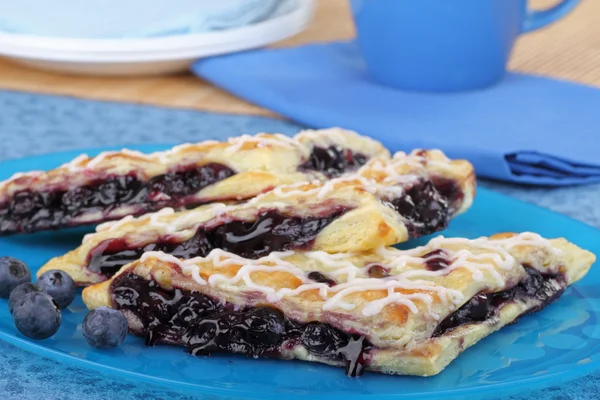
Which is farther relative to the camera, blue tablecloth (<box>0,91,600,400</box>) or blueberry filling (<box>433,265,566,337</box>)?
blue tablecloth (<box>0,91,600,400</box>)

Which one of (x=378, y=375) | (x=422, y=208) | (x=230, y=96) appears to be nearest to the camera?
(x=378, y=375)

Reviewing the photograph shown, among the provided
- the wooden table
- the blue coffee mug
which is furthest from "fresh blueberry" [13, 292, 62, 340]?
the blue coffee mug

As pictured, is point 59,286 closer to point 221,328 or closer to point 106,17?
point 221,328

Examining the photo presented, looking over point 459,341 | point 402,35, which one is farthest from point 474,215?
point 402,35

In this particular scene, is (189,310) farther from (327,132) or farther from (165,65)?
(165,65)

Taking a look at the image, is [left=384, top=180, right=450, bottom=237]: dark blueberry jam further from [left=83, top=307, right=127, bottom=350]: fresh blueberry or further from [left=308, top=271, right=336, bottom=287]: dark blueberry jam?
→ [left=83, top=307, right=127, bottom=350]: fresh blueberry

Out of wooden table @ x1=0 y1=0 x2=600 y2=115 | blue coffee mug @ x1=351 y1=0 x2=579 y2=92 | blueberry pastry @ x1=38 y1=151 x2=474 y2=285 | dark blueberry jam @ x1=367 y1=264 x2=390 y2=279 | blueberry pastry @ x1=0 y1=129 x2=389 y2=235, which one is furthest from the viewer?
wooden table @ x1=0 y1=0 x2=600 y2=115

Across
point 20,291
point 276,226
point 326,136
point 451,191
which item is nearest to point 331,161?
point 326,136

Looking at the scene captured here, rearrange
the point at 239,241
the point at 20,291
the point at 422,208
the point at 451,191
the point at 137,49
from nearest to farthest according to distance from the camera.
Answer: the point at 20,291 < the point at 239,241 < the point at 422,208 < the point at 451,191 < the point at 137,49

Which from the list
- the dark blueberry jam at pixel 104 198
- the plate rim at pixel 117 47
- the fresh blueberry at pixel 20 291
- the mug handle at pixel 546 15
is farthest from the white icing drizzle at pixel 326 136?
the mug handle at pixel 546 15
